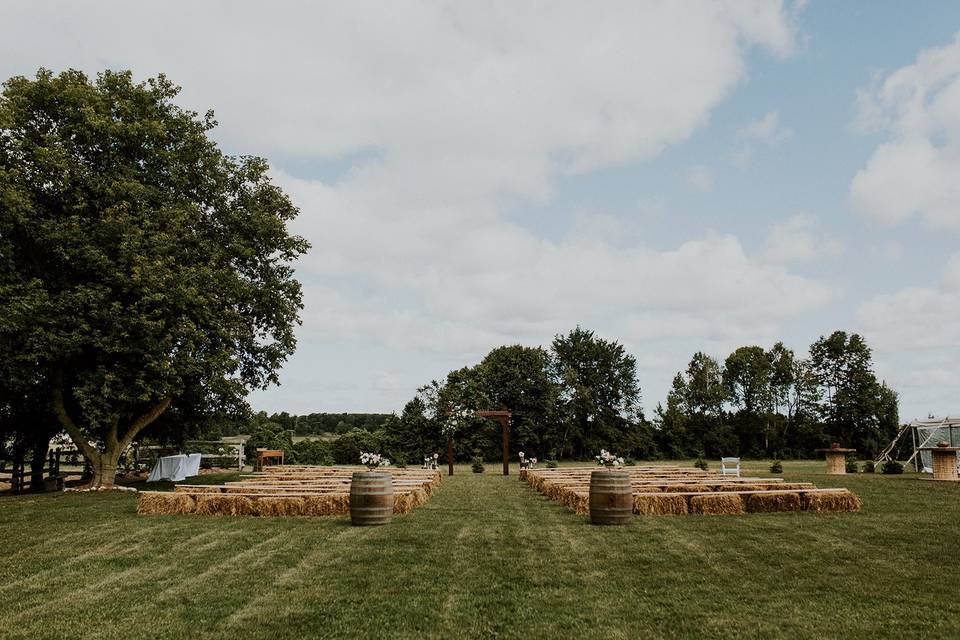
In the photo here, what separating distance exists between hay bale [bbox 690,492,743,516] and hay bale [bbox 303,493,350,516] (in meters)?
A: 6.96

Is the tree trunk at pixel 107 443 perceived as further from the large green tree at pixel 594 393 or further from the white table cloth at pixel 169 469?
the large green tree at pixel 594 393

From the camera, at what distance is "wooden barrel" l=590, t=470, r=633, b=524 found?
11148 mm

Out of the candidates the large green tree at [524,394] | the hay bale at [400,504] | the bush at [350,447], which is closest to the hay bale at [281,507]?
the hay bale at [400,504]

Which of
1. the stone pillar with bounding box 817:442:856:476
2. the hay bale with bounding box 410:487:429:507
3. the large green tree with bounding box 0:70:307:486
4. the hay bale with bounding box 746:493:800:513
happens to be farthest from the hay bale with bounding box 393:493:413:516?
the stone pillar with bounding box 817:442:856:476

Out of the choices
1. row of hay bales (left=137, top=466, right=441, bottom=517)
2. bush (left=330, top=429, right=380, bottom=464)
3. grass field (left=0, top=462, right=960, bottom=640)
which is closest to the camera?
grass field (left=0, top=462, right=960, bottom=640)

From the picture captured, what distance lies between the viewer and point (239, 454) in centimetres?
3431

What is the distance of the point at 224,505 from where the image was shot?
519 inches

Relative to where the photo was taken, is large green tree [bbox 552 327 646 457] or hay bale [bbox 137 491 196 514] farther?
large green tree [bbox 552 327 646 457]

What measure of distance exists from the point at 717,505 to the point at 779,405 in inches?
2104

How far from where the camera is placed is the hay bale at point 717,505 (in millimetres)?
12617

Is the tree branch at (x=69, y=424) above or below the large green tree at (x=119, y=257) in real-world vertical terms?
below

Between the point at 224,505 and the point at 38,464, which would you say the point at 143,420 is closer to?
the point at 38,464

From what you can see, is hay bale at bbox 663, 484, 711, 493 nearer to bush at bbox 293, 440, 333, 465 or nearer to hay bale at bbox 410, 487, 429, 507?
hay bale at bbox 410, 487, 429, 507

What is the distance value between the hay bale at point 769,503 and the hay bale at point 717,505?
339mm
